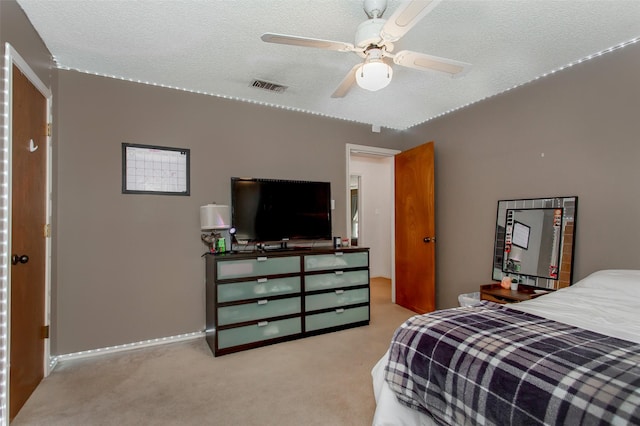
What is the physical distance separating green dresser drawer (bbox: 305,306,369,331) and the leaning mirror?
1.46 m

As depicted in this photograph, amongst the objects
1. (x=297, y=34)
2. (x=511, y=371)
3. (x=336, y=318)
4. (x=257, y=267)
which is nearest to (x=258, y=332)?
(x=257, y=267)

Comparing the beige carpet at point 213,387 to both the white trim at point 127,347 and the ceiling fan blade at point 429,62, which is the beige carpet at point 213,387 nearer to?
the white trim at point 127,347

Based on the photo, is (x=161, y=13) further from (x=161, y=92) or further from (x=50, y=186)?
(x=50, y=186)

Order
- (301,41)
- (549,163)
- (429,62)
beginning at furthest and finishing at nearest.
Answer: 1. (549,163)
2. (429,62)
3. (301,41)

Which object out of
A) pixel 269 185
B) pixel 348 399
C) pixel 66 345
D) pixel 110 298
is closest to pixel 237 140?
pixel 269 185

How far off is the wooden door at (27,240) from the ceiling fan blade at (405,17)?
7.44ft

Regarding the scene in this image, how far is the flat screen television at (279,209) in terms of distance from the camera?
326cm

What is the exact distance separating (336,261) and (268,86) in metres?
1.97

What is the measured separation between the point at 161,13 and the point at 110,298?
241 cm

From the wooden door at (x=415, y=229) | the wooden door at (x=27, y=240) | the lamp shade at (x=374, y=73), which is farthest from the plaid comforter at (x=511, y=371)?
the wooden door at (x=27, y=240)

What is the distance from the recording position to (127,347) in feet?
9.45

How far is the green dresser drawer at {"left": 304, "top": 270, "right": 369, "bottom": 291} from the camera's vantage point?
3.27 meters

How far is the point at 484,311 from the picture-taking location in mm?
1730

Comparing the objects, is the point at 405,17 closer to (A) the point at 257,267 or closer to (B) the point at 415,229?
(A) the point at 257,267
